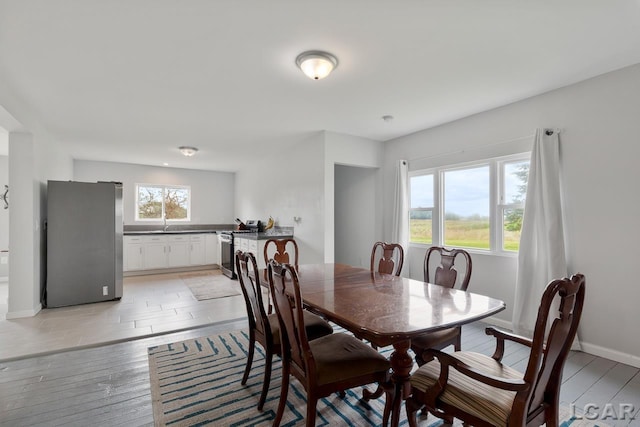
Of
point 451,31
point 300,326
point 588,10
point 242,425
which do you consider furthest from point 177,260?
point 588,10

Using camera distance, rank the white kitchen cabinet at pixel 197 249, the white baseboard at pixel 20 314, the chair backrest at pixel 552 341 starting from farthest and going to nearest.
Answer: the white kitchen cabinet at pixel 197 249 → the white baseboard at pixel 20 314 → the chair backrest at pixel 552 341

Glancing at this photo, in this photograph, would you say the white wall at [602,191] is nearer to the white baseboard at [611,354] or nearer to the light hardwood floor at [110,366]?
the white baseboard at [611,354]

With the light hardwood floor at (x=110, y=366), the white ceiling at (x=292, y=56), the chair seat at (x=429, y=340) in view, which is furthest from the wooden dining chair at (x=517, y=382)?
the white ceiling at (x=292, y=56)

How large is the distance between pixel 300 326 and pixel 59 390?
2.00 meters

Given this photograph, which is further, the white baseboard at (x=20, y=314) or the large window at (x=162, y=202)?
the large window at (x=162, y=202)

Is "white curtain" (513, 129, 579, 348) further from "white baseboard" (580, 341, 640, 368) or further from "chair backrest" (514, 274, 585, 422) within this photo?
"chair backrest" (514, 274, 585, 422)

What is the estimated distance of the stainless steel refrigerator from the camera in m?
4.08

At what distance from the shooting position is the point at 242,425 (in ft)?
5.82

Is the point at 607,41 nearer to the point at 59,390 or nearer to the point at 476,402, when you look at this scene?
the point at 476,402

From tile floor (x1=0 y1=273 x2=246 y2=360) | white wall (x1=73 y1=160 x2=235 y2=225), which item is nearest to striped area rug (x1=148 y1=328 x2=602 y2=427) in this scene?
tile floor (x1=0 y1=273 x2=246 y2=360)

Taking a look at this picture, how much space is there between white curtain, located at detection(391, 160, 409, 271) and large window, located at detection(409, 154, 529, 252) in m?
0.12

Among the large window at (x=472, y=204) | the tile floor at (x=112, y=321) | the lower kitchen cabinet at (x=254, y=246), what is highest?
the large window at (x=472, y=204)

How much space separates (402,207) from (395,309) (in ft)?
9.95

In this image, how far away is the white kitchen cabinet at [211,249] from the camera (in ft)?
23.1
